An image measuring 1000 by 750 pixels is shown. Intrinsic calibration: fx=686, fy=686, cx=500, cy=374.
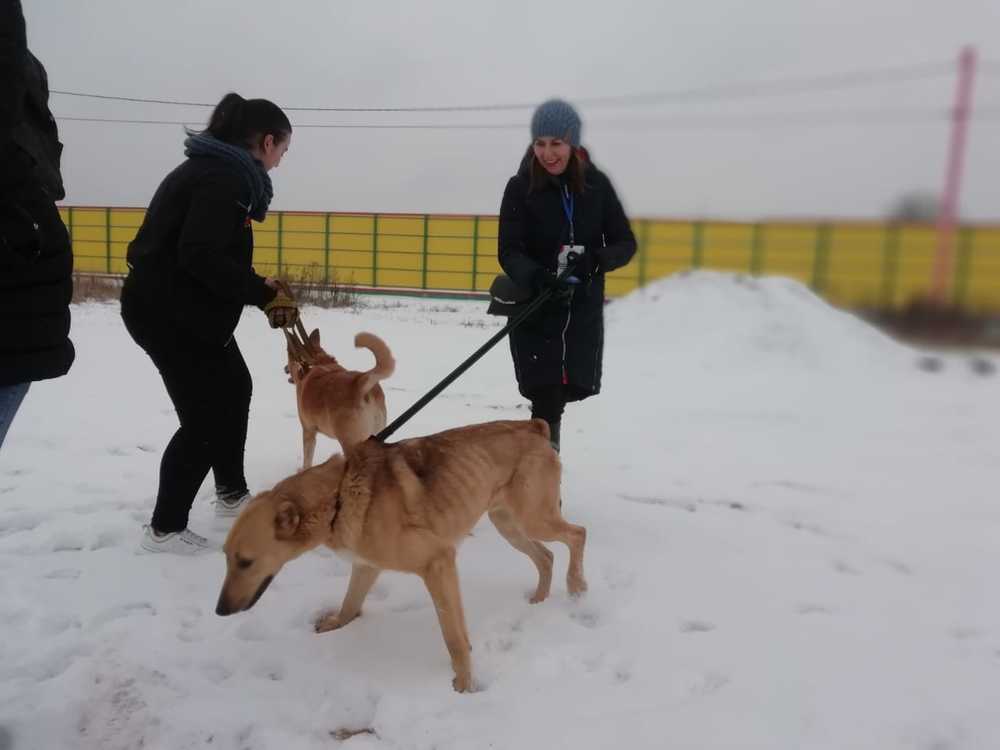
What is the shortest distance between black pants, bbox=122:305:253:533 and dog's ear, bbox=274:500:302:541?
1272mm

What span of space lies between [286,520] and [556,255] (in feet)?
6.82

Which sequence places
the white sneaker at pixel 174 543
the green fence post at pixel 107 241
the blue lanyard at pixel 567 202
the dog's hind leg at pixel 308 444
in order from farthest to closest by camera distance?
the green fence post at pixel 107 241 → the dog's hind leg at pixel 308 444 → the blue lanyard at pixel 567 202 → the white sneaker at pixel 174 543

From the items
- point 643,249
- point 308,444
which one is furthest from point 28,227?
point 643,249

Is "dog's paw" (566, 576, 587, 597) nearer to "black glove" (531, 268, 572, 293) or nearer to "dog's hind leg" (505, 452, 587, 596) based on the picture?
"dog's hind leg" (505, 452, 587, 596)

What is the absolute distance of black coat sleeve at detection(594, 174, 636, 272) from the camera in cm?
371

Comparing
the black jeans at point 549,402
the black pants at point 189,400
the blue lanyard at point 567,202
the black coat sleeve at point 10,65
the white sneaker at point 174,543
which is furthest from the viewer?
the black jeans at point 549,402

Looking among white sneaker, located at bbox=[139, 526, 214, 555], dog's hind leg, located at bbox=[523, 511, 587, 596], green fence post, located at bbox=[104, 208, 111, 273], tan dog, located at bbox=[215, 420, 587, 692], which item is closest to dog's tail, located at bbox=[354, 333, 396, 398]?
tan dog, located at bbox=[215, 420, 587, 692]

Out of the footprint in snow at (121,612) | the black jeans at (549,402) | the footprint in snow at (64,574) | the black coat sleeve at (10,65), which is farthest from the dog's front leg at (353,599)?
the black coat sleeve at (10,65)

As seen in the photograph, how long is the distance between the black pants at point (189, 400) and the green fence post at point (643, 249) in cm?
261

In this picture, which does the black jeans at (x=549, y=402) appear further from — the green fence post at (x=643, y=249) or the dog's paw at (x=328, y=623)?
the dog's paw at (x=328, y=623)

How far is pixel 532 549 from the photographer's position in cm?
322

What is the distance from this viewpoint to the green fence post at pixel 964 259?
2.08 metres

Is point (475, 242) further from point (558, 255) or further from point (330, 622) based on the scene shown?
point (330, 622)

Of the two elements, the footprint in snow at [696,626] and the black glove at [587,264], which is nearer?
the footprint in snow at [696,626]
